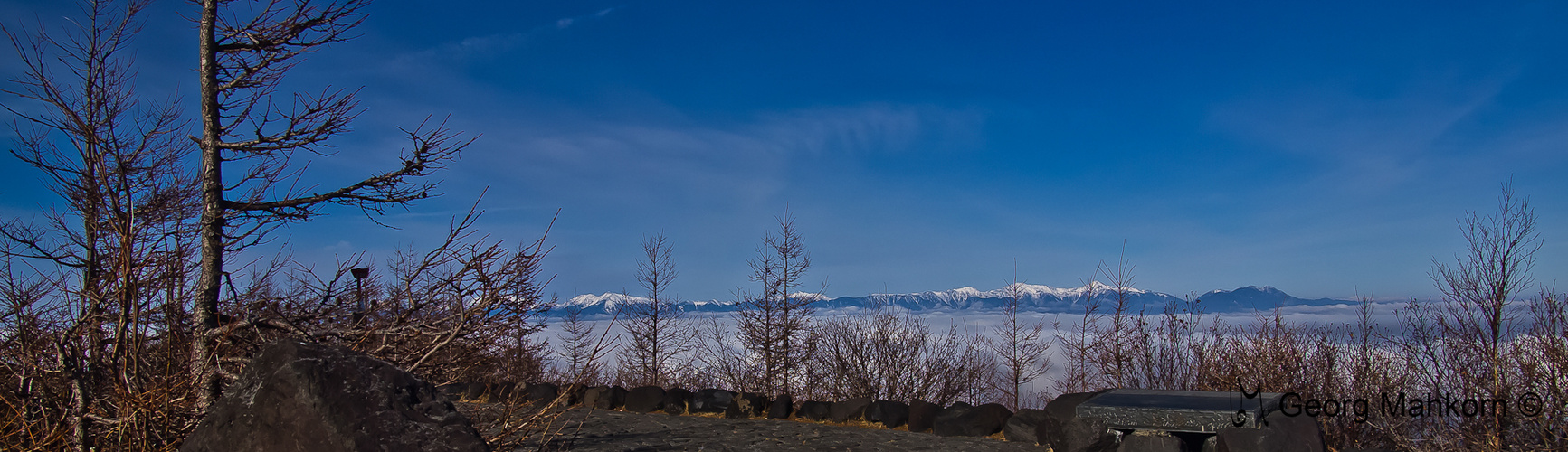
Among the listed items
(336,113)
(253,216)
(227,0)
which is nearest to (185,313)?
(253,216)

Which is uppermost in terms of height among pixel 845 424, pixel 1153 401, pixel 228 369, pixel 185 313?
pixel 185 313

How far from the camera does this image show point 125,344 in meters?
4.74

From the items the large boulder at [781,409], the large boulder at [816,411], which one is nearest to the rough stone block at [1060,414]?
the large boulder at [816,411]

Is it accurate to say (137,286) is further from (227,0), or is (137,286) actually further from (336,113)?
(227,0)

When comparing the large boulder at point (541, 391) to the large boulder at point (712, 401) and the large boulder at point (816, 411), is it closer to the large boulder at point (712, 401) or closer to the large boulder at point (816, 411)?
the large boulder at point (712, 401)

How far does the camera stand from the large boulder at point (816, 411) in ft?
38.6

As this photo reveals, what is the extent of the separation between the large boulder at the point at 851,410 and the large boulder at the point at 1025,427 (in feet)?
6.95

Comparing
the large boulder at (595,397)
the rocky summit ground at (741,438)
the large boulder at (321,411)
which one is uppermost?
the large boulder at (321,411)

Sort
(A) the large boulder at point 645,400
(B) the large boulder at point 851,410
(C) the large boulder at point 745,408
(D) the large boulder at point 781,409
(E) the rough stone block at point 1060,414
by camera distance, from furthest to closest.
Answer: (A) the large boulder at point 645,400 → (C) the large boulder at point 745,408 → (D) the large boulder at point 781,409 → (B) the large boulder at point 851,410 → (E) the rough stone block at point 1060,414

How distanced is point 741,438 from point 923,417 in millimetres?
2453

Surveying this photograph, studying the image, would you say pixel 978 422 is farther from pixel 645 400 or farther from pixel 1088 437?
pixel 645 400

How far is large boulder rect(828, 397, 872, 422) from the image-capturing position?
1145 cm

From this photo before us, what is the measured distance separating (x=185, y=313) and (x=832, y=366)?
11.7 m

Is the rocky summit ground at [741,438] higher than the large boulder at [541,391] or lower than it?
A: lower
